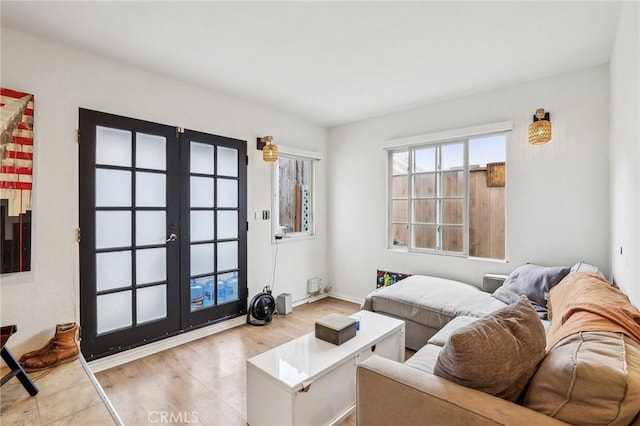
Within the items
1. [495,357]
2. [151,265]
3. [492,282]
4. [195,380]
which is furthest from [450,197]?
[151,265]

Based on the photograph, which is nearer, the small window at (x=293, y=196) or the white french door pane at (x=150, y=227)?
the white french door pane at (x=150, y=227)

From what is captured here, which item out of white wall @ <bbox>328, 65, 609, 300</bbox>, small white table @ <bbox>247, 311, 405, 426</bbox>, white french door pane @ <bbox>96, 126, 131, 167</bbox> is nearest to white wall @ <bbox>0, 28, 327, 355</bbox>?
white french door pane @ <bbox>96, 126, 131, 167</bbox>

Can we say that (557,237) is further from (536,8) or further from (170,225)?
(170,225)

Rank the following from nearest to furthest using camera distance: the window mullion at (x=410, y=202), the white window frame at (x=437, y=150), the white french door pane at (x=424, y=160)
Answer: the white window frame at (x=437, y=150) → the white french door pane at (x=424, y=160) → the window mullion at (x=410, y=202)

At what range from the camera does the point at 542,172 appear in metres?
3.01

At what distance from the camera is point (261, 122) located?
3797 mm

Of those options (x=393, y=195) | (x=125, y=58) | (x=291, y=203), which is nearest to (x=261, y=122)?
(x=291, y=203)

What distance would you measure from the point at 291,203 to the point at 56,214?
2.64 meters

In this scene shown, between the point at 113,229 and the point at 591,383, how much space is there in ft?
10.4

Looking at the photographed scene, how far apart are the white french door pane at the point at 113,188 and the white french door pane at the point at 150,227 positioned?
18 cm

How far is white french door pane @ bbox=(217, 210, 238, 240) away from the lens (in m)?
3.40

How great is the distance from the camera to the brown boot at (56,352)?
2.16m

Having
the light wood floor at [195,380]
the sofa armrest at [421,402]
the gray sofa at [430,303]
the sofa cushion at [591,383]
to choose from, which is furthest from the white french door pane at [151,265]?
the sofa cushion at [591,383]

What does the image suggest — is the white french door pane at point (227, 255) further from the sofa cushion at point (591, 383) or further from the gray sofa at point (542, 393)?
the sofa cushion at point (591, 383)
